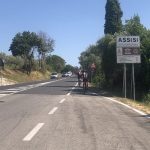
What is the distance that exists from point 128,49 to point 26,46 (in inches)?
3058

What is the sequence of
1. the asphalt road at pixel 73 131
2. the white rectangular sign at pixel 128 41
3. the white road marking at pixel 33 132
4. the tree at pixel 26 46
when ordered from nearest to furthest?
the asphalt road at pixel 73 131 < the white road marking at pixel 33 132 < the white rectangular sign at pixel 128 41 < the tree at pixel 26 46

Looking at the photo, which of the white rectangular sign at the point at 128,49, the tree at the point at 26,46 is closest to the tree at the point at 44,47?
the tree at the point at 26,46

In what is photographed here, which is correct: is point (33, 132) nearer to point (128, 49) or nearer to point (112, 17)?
point (128, 49)

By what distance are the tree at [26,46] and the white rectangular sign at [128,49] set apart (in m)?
76.3

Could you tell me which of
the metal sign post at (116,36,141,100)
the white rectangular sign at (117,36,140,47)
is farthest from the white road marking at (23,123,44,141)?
the white rectangular sign at (117,36,140,47)

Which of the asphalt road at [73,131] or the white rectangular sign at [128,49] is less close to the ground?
the white rectangular sign at [128,49]

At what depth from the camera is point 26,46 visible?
106m

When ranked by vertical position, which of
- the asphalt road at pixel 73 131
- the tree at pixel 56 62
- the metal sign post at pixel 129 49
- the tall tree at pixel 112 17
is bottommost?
the asphalt road at pixel 73 131

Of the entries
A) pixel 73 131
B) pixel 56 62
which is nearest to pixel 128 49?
pixel 73 131

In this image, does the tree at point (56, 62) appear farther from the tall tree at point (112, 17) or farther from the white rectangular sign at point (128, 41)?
the white rectangular sign at point (128, 41)

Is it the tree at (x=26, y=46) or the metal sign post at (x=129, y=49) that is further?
the tree at (x=26, y=46)

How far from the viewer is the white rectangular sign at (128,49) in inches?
1131

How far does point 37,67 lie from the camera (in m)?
116

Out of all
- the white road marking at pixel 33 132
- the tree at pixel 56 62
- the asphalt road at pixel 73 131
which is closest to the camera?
the asphalt road at pixel 73 131
